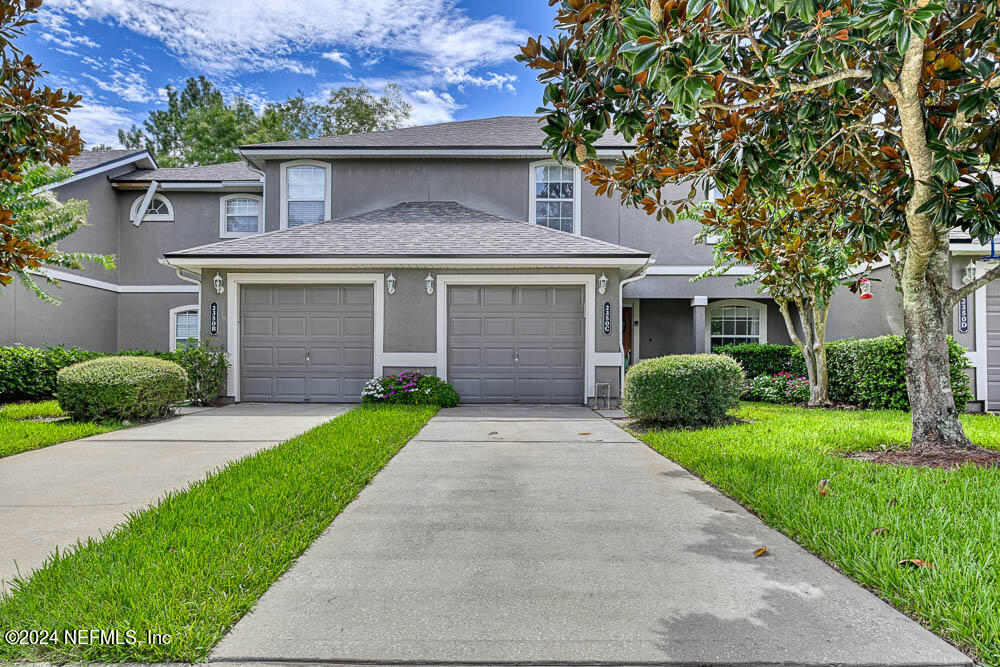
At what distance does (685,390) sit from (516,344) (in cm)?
427

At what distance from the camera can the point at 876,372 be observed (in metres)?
9.77

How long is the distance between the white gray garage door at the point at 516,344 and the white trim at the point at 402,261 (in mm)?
692

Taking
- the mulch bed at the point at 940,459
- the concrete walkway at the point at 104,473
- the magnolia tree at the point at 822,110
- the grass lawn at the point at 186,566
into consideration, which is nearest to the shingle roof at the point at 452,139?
the concrete walkway at the point at 104,473

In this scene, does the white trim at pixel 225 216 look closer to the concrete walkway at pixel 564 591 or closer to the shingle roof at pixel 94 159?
the shingle roof at pixel 94 159

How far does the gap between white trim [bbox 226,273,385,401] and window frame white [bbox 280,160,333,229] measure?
3178 mm

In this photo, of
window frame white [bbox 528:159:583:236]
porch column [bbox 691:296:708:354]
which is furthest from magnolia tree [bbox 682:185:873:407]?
window frame white [bbox 528:159:583:236]

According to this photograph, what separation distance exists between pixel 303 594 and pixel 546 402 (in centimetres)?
Answer: 859

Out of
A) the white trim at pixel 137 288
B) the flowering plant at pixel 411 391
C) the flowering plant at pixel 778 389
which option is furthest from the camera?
the white trim at pixel 137 288

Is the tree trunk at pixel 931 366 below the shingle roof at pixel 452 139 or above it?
below

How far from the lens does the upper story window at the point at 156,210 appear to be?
1578 centimetres

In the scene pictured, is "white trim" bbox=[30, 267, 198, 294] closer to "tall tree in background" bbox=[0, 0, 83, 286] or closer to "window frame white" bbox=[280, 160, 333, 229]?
"window frame white" bbox=[280, 160, 333, 229]

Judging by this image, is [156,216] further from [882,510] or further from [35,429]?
[882,510]

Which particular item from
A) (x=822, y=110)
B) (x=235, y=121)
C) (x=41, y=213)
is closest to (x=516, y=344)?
(x=822, y=110)

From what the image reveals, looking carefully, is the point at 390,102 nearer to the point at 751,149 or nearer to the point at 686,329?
the point at 686,329
